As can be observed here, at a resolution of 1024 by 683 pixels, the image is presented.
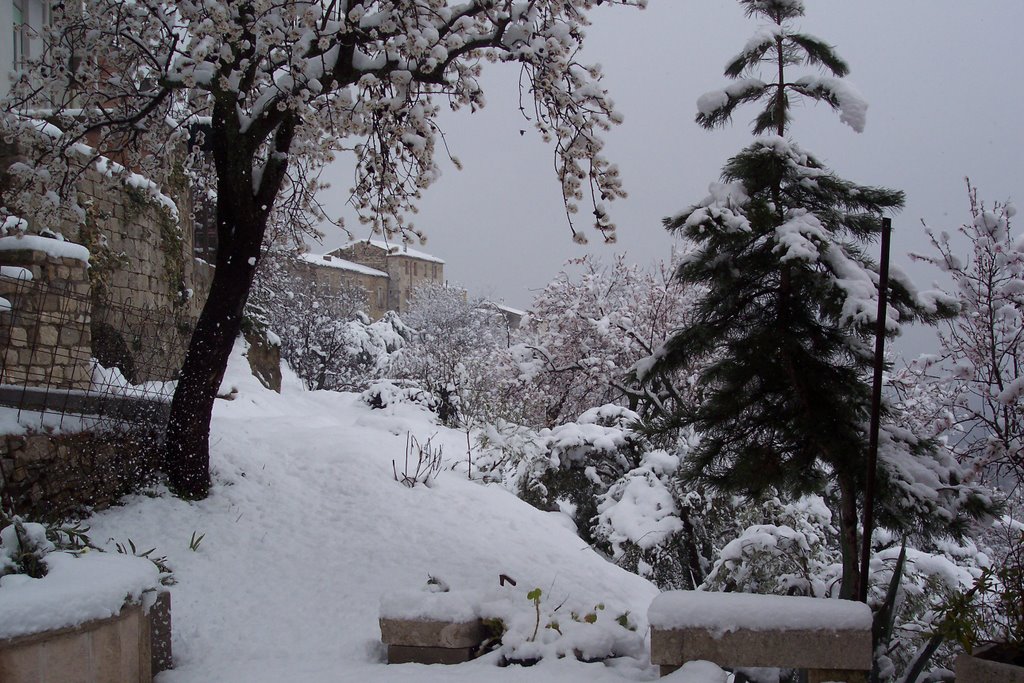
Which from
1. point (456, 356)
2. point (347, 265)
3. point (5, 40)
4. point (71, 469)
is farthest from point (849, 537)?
point (347, 265)

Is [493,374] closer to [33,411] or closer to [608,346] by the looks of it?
[608,346]

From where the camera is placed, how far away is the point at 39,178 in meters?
5.66

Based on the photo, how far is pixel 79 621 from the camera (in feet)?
8.17

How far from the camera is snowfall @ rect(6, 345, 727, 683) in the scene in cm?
344

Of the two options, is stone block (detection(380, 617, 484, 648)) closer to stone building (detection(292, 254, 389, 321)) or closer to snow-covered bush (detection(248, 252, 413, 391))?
snow-covered bush (detection(248, 252, 413, 391))

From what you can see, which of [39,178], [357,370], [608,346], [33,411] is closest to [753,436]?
[33,411]

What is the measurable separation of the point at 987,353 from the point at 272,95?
195 inches

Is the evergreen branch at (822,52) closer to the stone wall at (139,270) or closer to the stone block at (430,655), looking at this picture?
the stone block at (430,655)

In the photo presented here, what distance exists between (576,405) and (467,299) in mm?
18952

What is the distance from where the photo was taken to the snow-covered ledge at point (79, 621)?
2359mm

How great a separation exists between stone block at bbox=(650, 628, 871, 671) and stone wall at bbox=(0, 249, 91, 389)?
16.6 feet

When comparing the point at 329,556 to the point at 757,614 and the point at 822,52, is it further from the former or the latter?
the point at 822,52

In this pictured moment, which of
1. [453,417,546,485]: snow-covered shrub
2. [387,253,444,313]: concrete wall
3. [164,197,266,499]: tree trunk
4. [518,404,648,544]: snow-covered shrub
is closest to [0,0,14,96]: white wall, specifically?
[164,197,266,499]: tree trunk

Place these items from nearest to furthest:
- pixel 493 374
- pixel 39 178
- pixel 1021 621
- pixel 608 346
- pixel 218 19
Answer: pixel 1021 621, pixel 218 19, pixel 39 178, pixel 608 346, pixel 493 374
